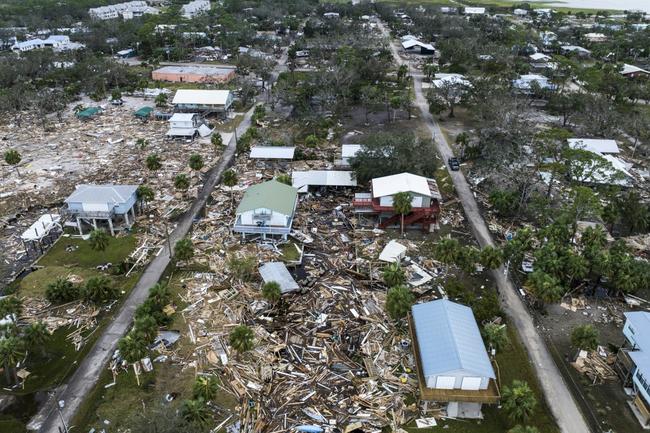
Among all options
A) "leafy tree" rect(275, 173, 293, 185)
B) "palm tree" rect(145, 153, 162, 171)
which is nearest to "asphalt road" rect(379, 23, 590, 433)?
"leafy tree" rect(275, 173, 293, 185)

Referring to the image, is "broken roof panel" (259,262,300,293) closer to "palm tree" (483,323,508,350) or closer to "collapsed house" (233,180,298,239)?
"collapsed house" (233,180,298,239)

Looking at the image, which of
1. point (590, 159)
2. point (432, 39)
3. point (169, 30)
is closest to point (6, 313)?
point (590, 159)

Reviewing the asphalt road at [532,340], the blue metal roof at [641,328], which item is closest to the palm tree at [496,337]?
the asphalt road at [532,340]

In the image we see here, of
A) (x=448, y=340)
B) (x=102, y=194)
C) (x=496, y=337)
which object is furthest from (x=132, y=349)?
(x=496, y=337)

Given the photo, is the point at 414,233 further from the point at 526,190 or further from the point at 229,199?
the point at 229,199

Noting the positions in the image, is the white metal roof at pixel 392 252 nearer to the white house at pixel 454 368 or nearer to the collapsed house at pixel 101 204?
the white house at pixel 454 368

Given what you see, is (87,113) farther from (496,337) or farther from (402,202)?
(496,337)

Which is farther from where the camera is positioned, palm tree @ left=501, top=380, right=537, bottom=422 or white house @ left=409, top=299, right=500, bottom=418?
white house @ left=409, top=299, right=500, bottom=418
